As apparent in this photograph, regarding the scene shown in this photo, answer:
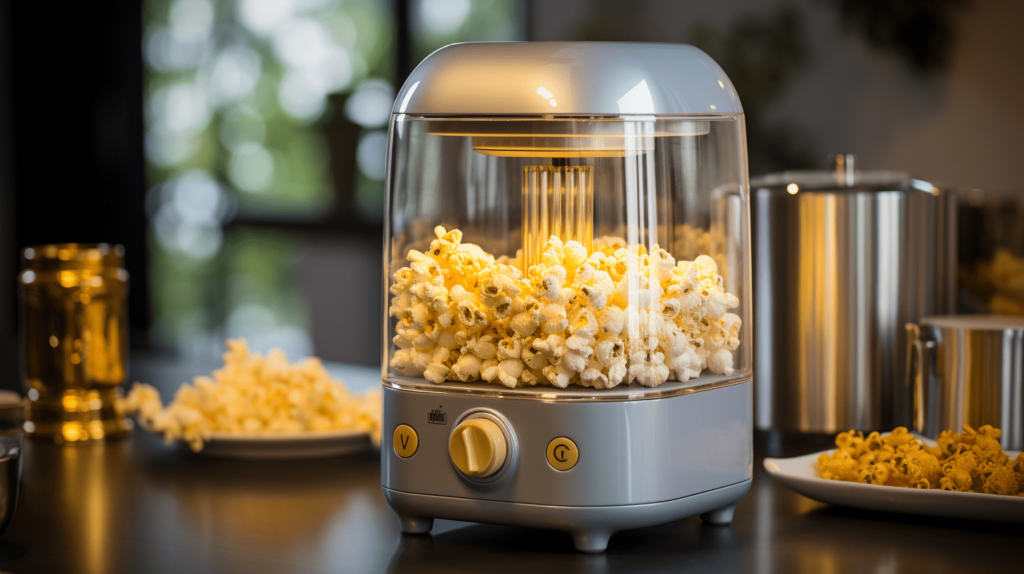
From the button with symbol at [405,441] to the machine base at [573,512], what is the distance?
3 centimetres

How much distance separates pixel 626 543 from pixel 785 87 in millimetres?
901

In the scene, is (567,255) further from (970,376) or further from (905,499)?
(970,376)

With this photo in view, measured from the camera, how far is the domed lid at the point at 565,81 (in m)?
0.79

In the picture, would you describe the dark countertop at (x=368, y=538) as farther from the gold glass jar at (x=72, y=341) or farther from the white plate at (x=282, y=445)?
the gold glass jar at (x=72, y=341)

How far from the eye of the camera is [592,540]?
792 mm

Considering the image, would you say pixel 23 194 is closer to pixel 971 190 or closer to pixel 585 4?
pixel 585 4

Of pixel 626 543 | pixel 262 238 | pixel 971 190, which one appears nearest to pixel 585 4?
pixel 971 190

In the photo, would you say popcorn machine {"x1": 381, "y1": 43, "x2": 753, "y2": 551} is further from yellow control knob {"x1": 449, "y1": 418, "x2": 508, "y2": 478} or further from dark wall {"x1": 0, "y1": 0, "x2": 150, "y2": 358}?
dark wall {"x1": 0, "y1": 0, "x2": 150, "y2": 358}

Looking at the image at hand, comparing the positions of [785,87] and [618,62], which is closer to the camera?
[618,62]

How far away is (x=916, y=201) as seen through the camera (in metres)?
1.14

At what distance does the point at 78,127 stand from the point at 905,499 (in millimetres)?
2865

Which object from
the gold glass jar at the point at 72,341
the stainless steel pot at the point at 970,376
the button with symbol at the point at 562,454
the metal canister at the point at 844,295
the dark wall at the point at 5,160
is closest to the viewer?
the button with symbol at the point at 562,454

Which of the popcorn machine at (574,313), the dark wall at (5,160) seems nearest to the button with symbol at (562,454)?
the popcorn machine at (574,313)

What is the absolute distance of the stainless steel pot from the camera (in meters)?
1.02
